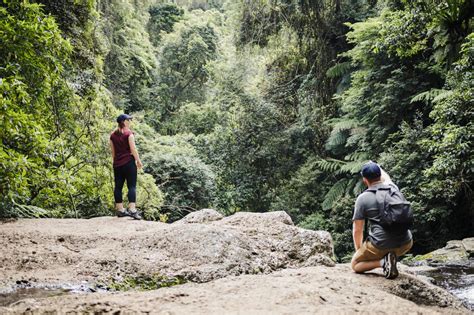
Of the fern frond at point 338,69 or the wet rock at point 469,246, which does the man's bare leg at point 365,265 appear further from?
the fern frond at point 338,69

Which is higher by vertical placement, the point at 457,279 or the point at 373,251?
the point at 373,251

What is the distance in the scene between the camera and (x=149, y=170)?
598 inches

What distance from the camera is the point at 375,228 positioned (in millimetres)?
3605

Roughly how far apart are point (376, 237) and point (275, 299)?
3.95 ft

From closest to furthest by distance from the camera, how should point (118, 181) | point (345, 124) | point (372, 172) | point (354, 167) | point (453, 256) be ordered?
point (372, 172) < point (118, 181) < point (453, 256) < point (354, 167) < point (345, 124)

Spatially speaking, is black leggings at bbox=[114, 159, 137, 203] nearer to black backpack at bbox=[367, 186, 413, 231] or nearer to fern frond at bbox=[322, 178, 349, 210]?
black backpack at bbox=[367, 186, 413, 231]

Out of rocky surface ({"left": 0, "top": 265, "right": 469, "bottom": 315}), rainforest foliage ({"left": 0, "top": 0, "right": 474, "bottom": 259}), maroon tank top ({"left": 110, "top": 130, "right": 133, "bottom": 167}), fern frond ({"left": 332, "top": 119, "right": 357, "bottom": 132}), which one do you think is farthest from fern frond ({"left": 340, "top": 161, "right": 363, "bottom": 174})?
rocky surface ({"left": 0, "top": 265, "right": 469, "bottom": 315})

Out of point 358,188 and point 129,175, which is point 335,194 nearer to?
point 358,188

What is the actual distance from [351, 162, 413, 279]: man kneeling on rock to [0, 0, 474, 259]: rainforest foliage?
3353mm

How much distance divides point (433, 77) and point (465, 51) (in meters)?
4.87

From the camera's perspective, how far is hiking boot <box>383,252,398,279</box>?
354 centimetres

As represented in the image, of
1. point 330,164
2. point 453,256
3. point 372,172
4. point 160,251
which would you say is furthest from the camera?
Result: point 330,164

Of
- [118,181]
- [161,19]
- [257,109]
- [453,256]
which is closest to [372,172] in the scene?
[118,181]

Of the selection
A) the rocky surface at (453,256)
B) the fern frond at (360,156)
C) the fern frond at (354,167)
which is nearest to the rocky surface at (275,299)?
the rocky surface at (453,256)
